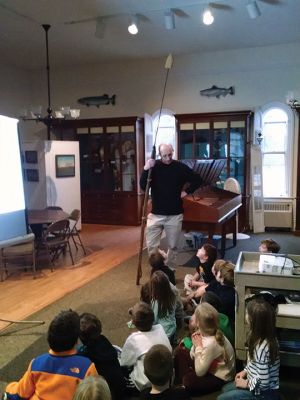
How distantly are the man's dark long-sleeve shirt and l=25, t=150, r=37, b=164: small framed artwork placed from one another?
3.54 m

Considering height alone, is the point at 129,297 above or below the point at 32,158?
below

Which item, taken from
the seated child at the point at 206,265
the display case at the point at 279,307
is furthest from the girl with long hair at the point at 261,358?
the seated child at the point at 206,265

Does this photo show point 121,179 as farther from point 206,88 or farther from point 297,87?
point 297,87

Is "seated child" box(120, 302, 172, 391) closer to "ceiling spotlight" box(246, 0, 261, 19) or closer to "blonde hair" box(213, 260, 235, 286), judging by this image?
"blonde hair" box(213, 260, 235, 286)

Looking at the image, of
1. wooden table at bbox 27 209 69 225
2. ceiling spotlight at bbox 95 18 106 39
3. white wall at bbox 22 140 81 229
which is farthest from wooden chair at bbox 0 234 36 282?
ceiling spotlight at bbox 95 18 106 39

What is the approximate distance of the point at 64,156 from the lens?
7.47 metres

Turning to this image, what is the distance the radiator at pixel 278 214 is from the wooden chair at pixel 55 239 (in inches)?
162

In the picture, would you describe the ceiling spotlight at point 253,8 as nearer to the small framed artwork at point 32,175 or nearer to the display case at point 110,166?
the display case at point 110,166

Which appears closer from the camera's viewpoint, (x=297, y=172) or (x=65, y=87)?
(x=297, y=172)

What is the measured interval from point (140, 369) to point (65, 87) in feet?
25.7

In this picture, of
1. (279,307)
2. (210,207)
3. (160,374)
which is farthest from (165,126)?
(160,374)

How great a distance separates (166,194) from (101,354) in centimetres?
243

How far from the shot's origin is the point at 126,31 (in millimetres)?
6508

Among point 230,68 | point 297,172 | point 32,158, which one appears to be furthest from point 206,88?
point 32,158
